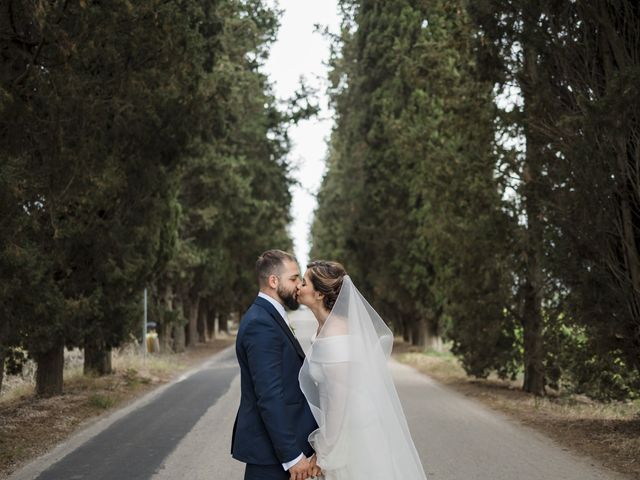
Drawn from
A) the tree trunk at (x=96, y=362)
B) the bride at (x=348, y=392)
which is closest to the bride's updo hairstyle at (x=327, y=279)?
the bride at (x=348, y=392)

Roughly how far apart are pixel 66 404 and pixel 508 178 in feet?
34.7

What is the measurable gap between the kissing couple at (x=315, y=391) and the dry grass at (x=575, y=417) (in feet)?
17.3

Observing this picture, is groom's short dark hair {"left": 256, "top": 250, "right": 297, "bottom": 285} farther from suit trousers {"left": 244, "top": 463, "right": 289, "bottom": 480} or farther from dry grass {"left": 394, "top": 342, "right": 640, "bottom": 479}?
dry grass {"left": 394, "top": 342, "right": 640, "bottom": 479}

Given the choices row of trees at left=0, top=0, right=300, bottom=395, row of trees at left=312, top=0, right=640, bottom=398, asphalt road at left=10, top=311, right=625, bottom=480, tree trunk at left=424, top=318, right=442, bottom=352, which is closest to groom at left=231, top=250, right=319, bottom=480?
asphalt road at left=10, top=311, right=625, bottom=480

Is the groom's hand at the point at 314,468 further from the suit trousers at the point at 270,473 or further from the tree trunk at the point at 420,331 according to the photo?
the tree trunk at the point at 420,331

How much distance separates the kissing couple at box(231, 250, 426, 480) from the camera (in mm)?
4766

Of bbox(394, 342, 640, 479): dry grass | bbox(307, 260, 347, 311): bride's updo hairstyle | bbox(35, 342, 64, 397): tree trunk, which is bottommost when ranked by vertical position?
bbox(394, 342, 640, 479): dry grass

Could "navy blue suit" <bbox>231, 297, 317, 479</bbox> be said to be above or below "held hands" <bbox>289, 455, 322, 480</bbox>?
above

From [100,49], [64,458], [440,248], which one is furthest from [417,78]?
[64,458]

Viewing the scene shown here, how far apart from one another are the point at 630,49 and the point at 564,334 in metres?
6.18

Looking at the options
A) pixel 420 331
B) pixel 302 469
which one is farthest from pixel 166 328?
pixel 302 469

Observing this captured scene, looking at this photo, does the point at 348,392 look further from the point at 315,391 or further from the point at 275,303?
the point at 275,303

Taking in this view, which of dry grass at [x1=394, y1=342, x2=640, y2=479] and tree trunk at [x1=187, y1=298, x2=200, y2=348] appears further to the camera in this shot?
tree trunk at [x1=187, y1=298, x2=200, y2=348]

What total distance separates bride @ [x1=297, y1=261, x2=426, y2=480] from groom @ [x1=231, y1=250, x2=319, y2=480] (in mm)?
84
